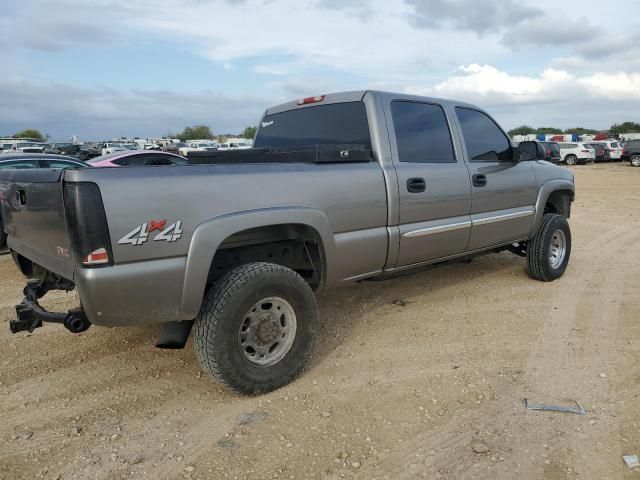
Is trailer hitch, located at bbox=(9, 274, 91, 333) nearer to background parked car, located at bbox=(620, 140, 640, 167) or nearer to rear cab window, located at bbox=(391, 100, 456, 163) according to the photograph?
rear cab window, located at bbox=(391, 100, 456, 163)

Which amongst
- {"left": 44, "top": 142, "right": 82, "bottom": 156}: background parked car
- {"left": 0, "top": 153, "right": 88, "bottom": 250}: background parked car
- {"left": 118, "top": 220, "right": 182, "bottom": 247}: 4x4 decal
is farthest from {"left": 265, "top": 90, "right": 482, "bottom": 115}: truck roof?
{"left": 44, "top": 142, "right": 82, "bottom": 156}: background parked car

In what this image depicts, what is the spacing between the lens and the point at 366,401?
319 centimetres

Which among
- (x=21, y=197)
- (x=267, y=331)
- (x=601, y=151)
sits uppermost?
(x=601, y=151)

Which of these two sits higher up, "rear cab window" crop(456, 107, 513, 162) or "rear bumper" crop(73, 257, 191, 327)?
"rear cab window" crop(456, 107, 513, 162)

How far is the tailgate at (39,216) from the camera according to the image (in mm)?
2768

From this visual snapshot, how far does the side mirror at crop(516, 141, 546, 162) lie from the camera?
4977mm

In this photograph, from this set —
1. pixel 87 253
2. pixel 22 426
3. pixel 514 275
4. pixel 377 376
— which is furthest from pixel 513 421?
pixel 514 275

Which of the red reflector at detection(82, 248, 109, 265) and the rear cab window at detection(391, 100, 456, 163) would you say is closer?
the red reflector at detection(82, 248, 109, 265)

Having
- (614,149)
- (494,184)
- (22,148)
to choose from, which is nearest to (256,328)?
(494,184)

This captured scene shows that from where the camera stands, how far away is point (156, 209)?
270cm

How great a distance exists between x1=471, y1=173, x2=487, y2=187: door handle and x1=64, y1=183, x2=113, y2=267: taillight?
3.10 m

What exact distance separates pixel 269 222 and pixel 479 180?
7.50ft

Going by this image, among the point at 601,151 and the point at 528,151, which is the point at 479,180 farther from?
the point at 601,151

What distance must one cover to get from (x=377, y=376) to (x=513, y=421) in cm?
91
